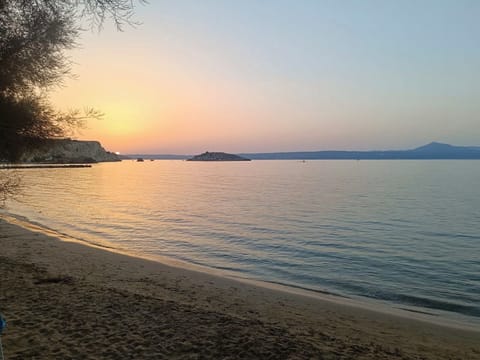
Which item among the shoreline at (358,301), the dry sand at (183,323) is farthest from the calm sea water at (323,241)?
the dry sand at (183,323)

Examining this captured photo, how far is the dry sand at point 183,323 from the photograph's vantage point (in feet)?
21.0

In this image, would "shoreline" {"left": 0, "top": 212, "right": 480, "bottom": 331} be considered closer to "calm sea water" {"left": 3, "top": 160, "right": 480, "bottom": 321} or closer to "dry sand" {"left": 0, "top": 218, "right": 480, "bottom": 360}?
"calm sea water" {"left": 3, "top": 160, "right": 480, "bottom": 321}

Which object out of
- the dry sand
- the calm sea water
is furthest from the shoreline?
the dry sand

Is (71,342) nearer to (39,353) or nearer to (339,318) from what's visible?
(39,353)

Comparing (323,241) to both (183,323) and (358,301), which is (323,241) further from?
(183,323)

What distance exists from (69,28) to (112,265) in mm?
9579

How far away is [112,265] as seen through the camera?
1483cm

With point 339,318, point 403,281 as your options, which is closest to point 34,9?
point 339,318

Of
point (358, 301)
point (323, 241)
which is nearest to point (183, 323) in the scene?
point (358, 301)

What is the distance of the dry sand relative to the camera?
252 inches

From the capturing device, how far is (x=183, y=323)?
7762mm

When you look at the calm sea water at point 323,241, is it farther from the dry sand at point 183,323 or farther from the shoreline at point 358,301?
the dry sand at point 183,323

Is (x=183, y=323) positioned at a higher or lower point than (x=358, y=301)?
higher

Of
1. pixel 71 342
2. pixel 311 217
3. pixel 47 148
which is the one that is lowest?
A: pixel 311 217
